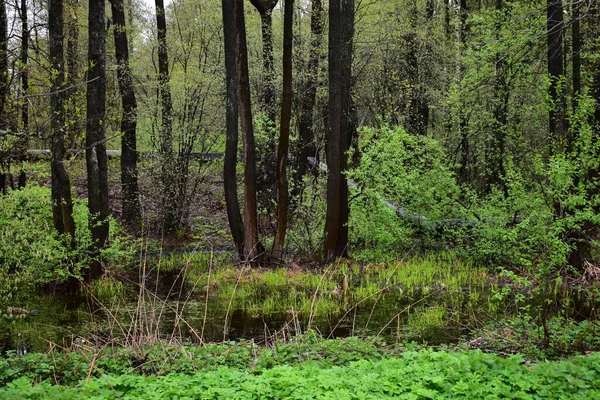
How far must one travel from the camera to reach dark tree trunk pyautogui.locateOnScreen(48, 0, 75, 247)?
10117 mm

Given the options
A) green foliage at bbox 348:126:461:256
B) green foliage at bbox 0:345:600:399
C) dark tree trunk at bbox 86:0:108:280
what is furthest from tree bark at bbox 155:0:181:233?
green foliage at bbox 0:345:600:399

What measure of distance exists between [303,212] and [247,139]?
2.55 metres

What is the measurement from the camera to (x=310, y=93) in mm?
18016

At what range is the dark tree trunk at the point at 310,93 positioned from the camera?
17.3m

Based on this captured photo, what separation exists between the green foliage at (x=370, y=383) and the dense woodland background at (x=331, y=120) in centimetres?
284

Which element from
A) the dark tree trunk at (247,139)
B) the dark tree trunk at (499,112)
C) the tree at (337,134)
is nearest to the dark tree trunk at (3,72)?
the dark tree trunk at (247,139)

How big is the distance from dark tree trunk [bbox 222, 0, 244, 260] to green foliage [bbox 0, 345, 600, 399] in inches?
332

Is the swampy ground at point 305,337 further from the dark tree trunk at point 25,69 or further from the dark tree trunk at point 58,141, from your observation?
the dark tree trunk at point 25,69

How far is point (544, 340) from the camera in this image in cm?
695

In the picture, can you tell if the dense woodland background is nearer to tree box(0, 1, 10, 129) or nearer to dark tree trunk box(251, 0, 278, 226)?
dark tree trunk box(251, 0, 278, 226)

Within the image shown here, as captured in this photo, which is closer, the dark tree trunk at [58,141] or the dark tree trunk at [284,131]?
the dark tree trunk at [58,141]

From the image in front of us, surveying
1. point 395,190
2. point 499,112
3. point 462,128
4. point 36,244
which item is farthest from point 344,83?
point 36,244

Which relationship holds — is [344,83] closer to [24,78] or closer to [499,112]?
[499,112]

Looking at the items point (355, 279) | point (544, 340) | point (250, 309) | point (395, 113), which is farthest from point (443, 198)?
point (544, 340)
